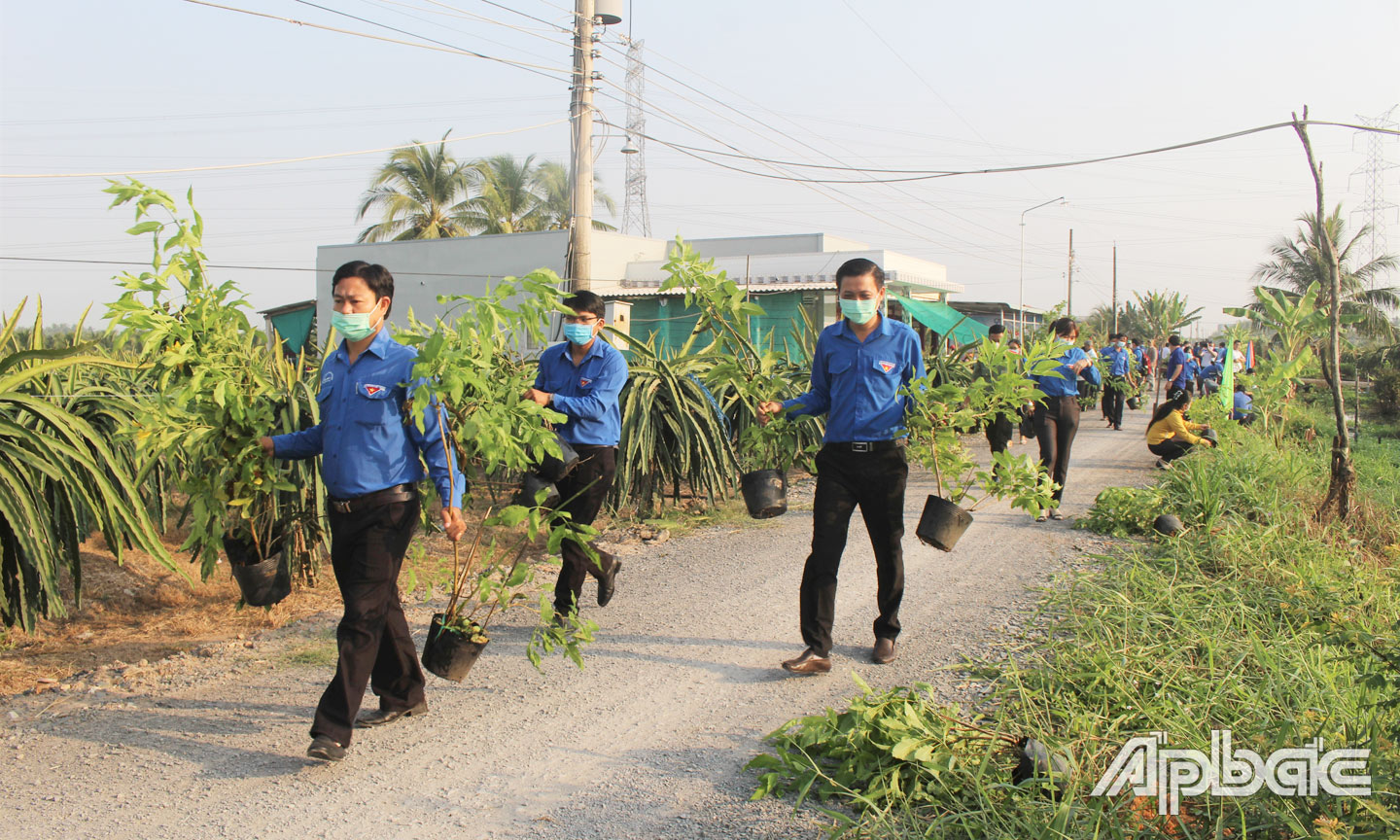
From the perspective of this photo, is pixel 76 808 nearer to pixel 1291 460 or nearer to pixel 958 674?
pixel 958 674

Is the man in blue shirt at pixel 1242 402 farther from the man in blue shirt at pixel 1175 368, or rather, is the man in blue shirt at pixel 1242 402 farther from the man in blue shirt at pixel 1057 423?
the man in blue shirt at pixel 1057 423

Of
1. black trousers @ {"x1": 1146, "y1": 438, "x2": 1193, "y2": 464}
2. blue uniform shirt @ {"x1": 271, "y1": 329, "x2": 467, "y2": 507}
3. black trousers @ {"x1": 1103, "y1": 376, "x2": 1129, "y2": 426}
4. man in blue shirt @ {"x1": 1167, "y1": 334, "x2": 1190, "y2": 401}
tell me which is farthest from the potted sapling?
black trousers @ {"x1": 1103, "y1": 376, "x2": 1129, "y2": 426}

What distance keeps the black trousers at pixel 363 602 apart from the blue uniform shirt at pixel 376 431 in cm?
12

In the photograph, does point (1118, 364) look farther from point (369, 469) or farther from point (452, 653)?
point (369, 469)

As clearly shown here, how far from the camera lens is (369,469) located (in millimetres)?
3678

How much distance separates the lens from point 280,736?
3.84 m

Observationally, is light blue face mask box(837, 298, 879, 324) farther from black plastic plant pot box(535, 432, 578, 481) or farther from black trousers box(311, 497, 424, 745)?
black trousers box(311, 497, 424, 745)

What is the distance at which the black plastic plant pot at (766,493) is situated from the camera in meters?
5.32

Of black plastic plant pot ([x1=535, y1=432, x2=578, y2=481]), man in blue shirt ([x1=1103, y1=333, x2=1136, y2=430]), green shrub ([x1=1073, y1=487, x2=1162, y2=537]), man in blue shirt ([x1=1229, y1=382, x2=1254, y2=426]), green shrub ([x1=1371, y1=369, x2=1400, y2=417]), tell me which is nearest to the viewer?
black plastic plant pot ([x1=535, y1=432, x2=578, y2=481])

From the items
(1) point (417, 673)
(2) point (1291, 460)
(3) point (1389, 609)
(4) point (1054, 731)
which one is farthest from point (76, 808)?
(2) point (1291, 460)

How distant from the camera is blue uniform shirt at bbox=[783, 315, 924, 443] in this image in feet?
15.0

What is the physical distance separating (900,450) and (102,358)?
4110 mm

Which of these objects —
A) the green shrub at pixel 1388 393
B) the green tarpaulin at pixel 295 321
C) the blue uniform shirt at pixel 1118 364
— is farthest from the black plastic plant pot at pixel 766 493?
the green shrub at pixel 1388 393

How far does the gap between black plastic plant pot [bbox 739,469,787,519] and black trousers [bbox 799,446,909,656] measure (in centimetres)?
64
